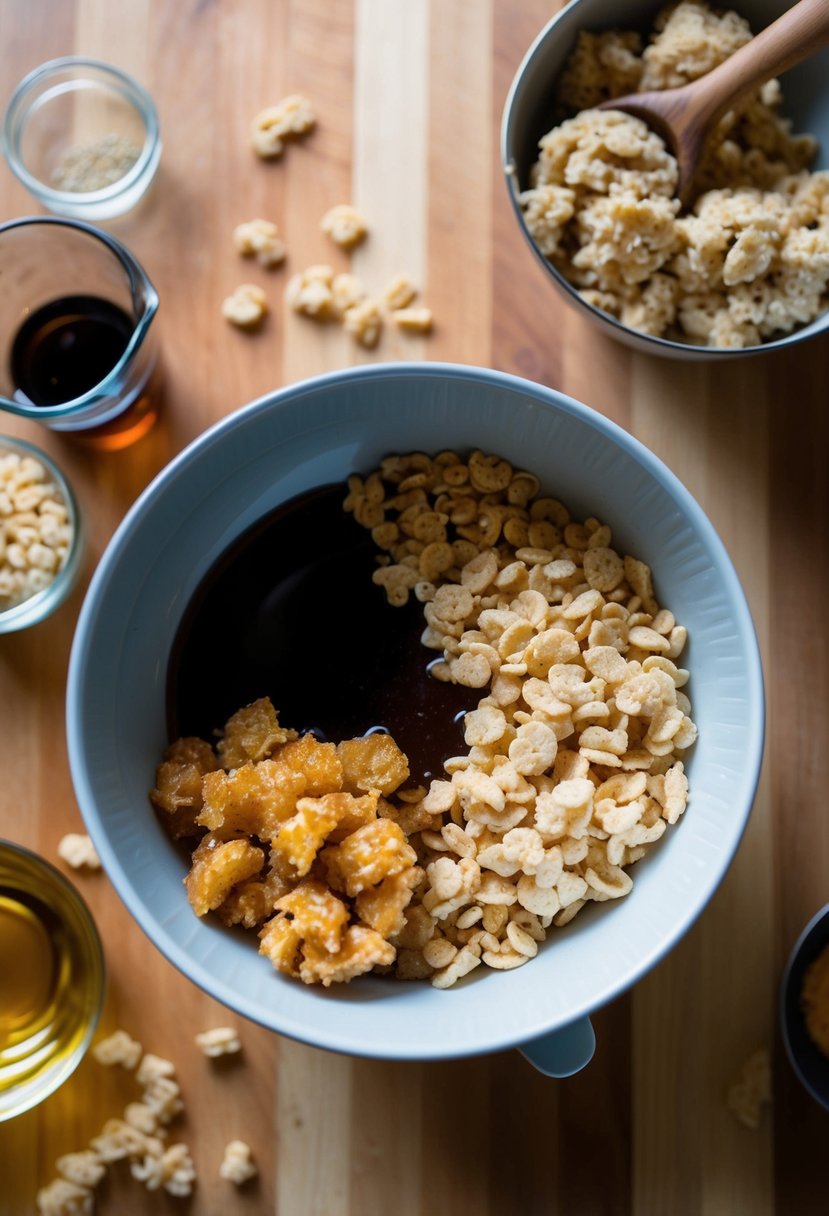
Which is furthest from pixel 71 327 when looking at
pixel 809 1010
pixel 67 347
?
pixel 809 1010

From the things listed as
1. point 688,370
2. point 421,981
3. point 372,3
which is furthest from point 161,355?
point 421,981

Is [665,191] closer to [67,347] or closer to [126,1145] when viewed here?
[67,347]

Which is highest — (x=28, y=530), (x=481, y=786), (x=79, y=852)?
(x=28, y=530)

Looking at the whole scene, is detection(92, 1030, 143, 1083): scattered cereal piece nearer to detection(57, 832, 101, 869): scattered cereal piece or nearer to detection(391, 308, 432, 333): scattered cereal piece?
detection(57, 832, 101, 869): scattered cereal piece

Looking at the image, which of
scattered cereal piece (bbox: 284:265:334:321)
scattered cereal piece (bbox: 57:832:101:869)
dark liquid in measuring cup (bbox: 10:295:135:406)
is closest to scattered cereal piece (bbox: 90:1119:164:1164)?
scattered cereal piece (bbox: 57:832:101:869)

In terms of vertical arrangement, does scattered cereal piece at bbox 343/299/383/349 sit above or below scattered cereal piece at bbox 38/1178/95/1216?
above

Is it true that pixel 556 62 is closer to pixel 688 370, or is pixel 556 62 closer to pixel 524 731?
pixel 688 370
